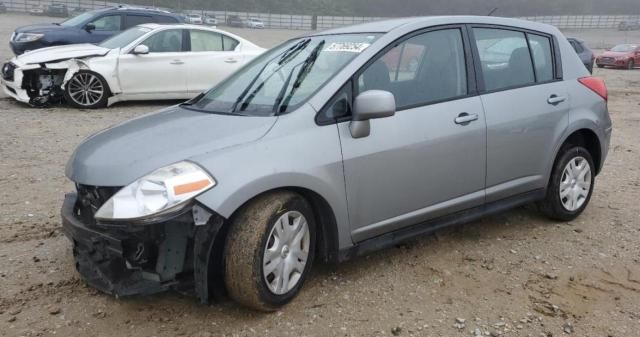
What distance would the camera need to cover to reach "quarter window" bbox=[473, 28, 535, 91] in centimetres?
401

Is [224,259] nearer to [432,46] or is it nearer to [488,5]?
[432,46]

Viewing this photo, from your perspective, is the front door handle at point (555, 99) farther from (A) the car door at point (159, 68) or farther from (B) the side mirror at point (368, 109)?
(A) the car door at point (159, 68)

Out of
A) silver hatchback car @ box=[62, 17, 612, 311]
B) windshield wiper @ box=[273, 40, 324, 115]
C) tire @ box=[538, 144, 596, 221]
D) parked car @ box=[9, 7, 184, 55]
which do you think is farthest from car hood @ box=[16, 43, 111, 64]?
tire @ box=[538, 144, 596, 221]

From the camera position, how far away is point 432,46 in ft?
12.5

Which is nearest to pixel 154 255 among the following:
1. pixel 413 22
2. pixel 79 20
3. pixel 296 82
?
pixel 296 82

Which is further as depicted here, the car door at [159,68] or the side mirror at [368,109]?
the car door at [159,68]

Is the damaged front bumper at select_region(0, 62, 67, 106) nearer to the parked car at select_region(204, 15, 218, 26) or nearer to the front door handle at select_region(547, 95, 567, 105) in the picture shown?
the front door handle at select_region(547, 95, 567, 105)

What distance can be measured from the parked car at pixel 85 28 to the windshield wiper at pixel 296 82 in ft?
30.7

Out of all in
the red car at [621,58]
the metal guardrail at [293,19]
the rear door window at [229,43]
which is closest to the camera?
the rear door window at [229,43]

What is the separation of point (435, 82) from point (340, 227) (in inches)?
48.9

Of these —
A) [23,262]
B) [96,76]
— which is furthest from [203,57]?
[23,262]

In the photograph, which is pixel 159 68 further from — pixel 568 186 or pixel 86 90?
pixel 568 186

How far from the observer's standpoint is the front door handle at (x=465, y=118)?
3.70 metres

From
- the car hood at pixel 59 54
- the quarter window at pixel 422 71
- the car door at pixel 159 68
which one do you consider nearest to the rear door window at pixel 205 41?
the car door at pixel 159 68
